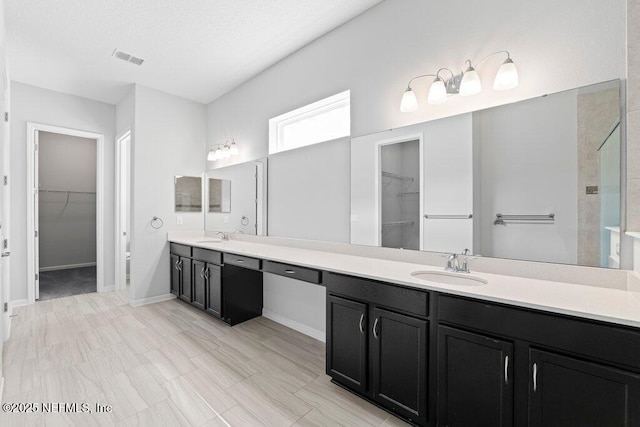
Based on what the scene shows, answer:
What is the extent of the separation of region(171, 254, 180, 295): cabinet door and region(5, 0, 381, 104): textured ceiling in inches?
90.1

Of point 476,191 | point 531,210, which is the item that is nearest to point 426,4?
point 476,191

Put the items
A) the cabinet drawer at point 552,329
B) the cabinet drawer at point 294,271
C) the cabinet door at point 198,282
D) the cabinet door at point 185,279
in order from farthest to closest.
A: the cabinet door at point 185,279 → the cabinet door at point 198,282 → the cabinet drawer at point 294,271 → the cabinet drawer at point 552,329

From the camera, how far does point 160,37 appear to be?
268cm

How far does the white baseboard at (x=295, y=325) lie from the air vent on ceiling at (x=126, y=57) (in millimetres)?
3075

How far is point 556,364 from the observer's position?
3.66ft

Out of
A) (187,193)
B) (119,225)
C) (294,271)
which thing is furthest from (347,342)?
(119,225)

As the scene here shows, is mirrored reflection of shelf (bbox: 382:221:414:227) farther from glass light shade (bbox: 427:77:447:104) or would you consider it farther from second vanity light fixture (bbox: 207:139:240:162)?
second vanity light fixture (bbox: 207:139:240:162)

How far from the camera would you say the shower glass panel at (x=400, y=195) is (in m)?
2.07

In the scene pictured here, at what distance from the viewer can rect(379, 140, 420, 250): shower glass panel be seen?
6.79 ft

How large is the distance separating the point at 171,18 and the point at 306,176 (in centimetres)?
177

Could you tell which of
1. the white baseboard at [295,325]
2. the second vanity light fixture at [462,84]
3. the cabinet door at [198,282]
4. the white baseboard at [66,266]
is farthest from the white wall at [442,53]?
the white baseboard at [66,266]

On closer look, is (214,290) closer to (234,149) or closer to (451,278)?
(234,149)

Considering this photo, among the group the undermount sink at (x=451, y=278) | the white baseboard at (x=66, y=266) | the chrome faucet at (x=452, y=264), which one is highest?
the chrome faucet at (x=452, y=264)

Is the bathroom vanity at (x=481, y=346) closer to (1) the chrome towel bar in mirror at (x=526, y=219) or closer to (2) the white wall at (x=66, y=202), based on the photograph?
(1) the chrome towel bar in mirror at (x=526, y=219)
